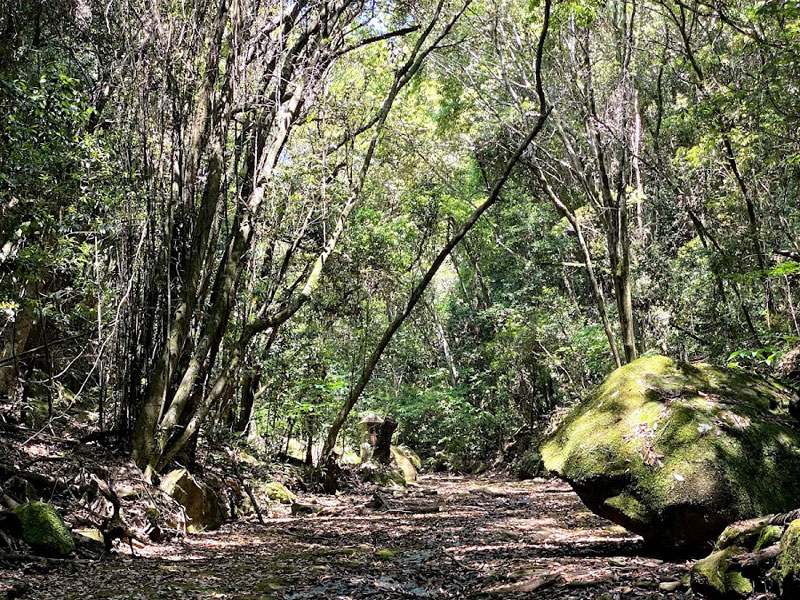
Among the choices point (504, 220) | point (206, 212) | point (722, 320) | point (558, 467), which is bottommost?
point (558, 467)

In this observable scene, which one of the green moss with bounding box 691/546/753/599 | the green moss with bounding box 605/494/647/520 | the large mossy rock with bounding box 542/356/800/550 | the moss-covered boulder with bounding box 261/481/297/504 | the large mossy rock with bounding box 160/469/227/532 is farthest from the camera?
the moss-covered boulder with bounding box 261/481/297/504

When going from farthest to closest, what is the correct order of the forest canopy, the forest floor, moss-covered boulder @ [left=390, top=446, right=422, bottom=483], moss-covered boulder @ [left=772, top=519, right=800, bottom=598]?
moss-covered boulder @ [left=390, top=446, right=422, bottom=483] → the forest canopy → the forest floor → moss-covered boulder @ [left=772, top=519, right=800, bottom=598]

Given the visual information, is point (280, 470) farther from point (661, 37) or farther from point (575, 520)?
point (661, 37)

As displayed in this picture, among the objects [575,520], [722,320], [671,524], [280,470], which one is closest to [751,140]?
[722,320]

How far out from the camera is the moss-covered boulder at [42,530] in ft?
14.6

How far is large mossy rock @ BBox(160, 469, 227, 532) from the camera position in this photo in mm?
6684

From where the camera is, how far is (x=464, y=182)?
1969cm

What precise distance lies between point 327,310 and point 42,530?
831 cm

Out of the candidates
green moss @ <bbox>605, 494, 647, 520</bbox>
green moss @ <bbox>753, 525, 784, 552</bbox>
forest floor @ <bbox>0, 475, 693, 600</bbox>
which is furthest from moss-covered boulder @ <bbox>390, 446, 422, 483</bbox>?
green moss @ <bbox>753, 525, 784, 552</bbox>

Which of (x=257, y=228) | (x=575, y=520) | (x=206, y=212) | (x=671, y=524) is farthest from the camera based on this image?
(x=257, y=228)

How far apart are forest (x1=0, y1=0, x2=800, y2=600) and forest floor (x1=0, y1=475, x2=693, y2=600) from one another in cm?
5

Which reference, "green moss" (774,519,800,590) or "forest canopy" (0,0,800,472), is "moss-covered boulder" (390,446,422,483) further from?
"green moss" (774,519,800,590)

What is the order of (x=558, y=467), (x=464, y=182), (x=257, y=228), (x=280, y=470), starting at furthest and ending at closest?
1. (x=464, y=182)
2. (x=280, y=470)
3. (x=257, y=228)
4. (x=558, y=467)

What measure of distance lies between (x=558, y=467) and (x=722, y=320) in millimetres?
8545
